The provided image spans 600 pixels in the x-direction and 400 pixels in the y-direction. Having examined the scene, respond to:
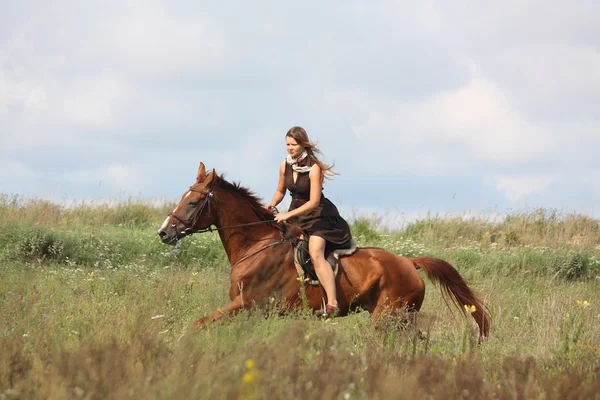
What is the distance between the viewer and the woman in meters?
8.59

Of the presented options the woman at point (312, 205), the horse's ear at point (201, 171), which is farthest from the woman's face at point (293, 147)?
the horse's ear at point (201, 171)

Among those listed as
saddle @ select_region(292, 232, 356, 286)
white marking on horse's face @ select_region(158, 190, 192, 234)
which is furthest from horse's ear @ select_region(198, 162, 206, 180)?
saddle @ select_region(292, 232, 356, 286)

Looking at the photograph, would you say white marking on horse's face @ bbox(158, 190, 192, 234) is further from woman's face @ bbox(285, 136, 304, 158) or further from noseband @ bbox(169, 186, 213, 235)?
woman's face @ bbox(285, 136, 304, 158)

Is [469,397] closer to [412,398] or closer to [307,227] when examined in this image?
[412,398]

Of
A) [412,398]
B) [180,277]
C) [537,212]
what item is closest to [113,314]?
[180,277]

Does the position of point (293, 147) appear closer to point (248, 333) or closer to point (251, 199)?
point (251, 199)

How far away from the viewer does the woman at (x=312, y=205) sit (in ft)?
28.2

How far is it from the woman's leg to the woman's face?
3.44 ft

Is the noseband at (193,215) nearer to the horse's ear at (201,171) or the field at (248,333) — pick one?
the horse's ear at (201,171)

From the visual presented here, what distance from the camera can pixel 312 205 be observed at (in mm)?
8633

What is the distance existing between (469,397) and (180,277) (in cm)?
802

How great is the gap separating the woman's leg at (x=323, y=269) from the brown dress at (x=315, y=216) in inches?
5.4

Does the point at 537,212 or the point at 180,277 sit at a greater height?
the point at 537,212

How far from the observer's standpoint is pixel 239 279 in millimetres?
8891
